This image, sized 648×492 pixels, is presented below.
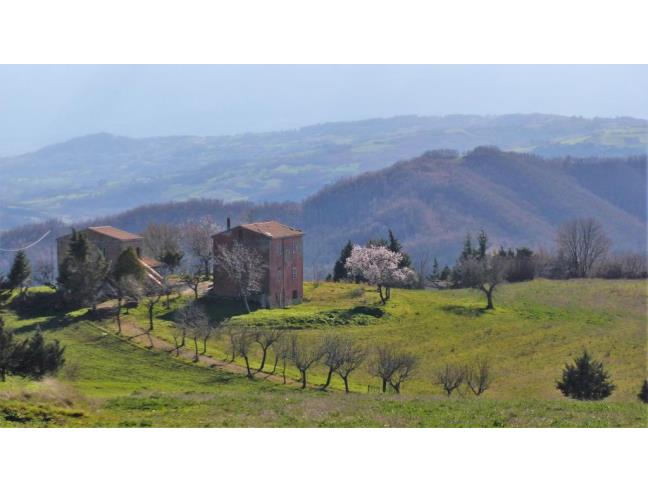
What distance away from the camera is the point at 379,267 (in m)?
60.9

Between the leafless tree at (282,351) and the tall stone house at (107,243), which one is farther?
the tall stone house at (107,243)

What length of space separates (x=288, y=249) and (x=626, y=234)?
152m

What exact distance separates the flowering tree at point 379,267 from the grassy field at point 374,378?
4.90 feet

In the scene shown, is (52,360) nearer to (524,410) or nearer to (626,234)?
(524,410)

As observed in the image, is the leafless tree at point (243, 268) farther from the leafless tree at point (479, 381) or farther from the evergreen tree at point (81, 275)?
the leafless tree at point (479, 381)

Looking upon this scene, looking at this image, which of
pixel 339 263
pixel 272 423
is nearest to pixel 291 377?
pixel 272 423

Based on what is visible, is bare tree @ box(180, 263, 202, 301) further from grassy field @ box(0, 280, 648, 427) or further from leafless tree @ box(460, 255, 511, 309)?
leafless tree @ box(460, 255, 511, 309)

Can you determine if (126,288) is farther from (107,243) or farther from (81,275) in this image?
(107,243)

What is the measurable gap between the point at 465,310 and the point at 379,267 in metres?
6.64

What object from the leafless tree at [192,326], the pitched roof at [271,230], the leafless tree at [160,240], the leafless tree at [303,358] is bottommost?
the leafless tree at [303,358]

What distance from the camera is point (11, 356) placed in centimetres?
2745

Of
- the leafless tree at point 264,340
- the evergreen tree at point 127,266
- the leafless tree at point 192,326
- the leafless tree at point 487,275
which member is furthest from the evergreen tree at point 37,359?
the leafless tree at point 487,275

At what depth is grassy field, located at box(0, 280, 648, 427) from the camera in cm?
2164

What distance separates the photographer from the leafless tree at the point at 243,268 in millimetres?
56344
